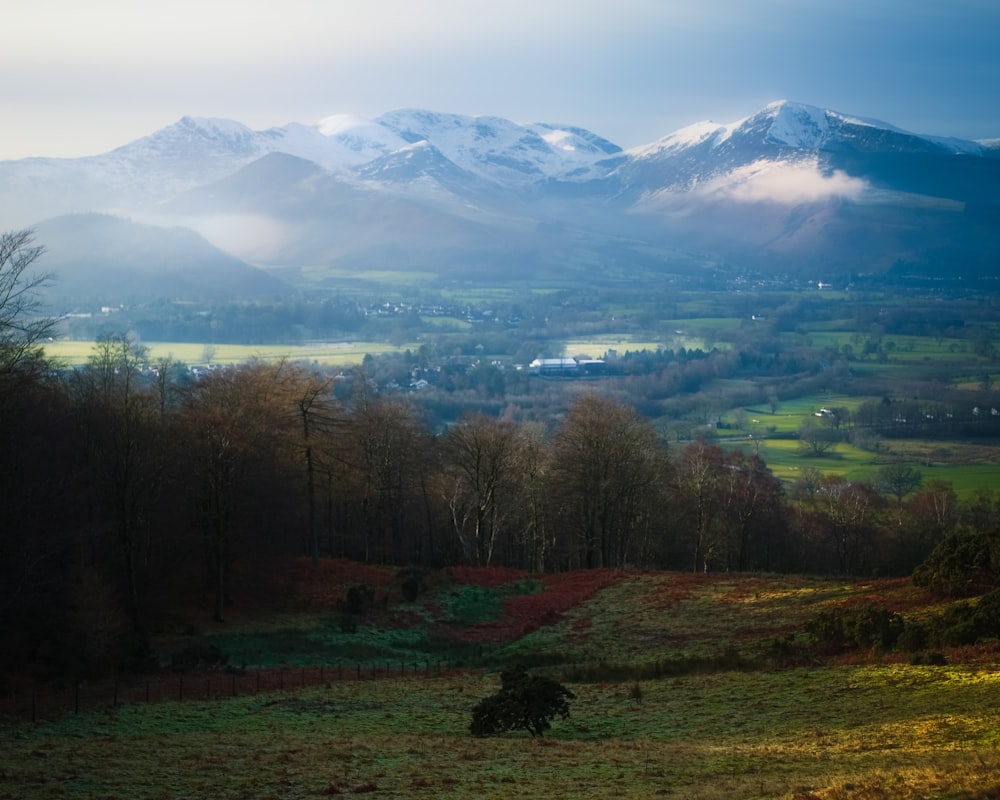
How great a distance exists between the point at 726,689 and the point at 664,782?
9471 mm

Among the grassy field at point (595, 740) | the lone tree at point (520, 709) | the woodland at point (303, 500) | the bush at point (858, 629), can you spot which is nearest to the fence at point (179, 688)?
the grassy field at point (595, 740)

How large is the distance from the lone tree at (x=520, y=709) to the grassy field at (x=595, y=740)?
0.36m

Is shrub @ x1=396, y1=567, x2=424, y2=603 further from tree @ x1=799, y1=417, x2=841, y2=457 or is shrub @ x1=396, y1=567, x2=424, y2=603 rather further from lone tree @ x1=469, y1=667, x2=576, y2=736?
tree @ x1=799, y1=417, x2=841, y2=457

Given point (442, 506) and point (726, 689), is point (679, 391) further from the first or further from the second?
point (726, 689)

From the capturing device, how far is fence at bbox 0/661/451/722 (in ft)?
79.4

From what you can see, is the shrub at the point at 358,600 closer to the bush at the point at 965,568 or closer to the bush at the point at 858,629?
the bush at the point at 858,629

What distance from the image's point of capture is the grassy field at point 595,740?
53.3ft

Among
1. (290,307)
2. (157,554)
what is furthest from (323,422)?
(290,307)

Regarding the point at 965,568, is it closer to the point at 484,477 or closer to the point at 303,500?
the point at 484,477

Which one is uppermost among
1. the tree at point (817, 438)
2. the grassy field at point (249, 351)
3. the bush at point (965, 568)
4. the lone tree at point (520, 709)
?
the grassy field at point (249, 351)

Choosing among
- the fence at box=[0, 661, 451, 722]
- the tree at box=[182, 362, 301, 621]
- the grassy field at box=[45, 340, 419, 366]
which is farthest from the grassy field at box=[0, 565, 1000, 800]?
the grassy field at box=[45, 340, 419, 366]

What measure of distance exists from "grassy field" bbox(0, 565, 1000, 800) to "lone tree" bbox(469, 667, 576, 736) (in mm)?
359

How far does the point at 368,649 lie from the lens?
118 feet

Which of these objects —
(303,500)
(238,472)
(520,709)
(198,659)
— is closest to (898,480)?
(303,500)
